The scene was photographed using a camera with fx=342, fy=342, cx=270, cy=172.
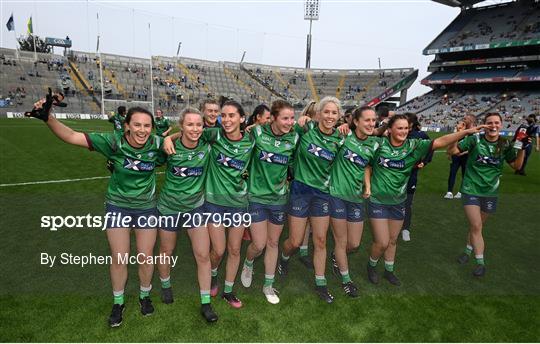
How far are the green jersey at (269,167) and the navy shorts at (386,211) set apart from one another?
1.28m

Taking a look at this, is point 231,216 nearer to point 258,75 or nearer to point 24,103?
point 24,103

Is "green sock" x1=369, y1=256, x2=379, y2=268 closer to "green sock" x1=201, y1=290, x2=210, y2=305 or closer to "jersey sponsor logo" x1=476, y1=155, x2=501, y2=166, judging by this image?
"jersey sponsor logo" x1=476, y1=155, x2=501, y2=166

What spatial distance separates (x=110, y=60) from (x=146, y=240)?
178 ft

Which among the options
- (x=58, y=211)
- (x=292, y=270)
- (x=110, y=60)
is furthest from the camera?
(x=110, y=60)

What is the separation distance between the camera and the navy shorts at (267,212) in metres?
4.04

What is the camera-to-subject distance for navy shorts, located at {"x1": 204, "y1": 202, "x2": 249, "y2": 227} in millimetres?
3814

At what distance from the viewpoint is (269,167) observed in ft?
13.3

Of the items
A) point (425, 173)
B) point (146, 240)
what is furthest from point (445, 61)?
point (146, 240)

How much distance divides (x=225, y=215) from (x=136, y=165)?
42.9 inches

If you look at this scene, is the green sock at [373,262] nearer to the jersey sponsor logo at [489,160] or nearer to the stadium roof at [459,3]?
the jersey sponsor logo at [489,160]

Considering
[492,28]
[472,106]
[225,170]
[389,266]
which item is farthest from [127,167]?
[492,28]

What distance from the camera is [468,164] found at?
16.9ft

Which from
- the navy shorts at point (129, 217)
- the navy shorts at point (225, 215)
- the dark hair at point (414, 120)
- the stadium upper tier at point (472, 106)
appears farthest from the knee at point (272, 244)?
the stadium upper tier at point (472, 106)

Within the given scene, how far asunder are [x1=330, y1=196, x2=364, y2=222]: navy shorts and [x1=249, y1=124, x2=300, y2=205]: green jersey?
635 millimetres
